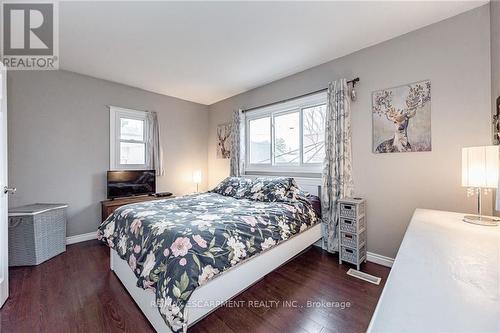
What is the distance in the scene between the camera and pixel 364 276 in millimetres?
2176

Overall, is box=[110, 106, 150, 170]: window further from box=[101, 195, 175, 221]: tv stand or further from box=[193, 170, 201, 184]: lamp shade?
box=[193, 170, 201, 184]: lamp shade

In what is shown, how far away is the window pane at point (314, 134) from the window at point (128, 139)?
2823mm

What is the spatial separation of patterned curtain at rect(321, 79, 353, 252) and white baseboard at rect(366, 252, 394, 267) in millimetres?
361

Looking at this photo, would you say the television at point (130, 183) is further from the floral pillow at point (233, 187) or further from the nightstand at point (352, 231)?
the nightstand at point (352, 231)

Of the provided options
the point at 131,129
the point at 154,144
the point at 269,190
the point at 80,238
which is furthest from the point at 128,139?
the point at 269,190

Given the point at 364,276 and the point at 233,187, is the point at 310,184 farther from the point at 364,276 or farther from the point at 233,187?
the point at 364,276

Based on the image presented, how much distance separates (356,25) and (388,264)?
257 cm

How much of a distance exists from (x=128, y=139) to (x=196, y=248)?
3081mm

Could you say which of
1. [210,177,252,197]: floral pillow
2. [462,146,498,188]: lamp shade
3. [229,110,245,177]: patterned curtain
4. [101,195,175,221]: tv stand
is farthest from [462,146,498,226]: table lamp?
[101,195,175,221]: tv stand

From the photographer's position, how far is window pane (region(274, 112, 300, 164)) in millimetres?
3330

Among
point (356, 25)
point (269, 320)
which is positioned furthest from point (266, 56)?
point (269, 320)

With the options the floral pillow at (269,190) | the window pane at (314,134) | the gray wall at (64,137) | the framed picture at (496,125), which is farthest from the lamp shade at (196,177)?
the framed picture at (496,125)

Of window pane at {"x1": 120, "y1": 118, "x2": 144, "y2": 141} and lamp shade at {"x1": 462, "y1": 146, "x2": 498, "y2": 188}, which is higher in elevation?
window pane at {"x1": 120, "y1": 118, "x2": 144, "y2": 141}

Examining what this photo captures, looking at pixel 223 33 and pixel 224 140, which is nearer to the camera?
pixel 223 33
